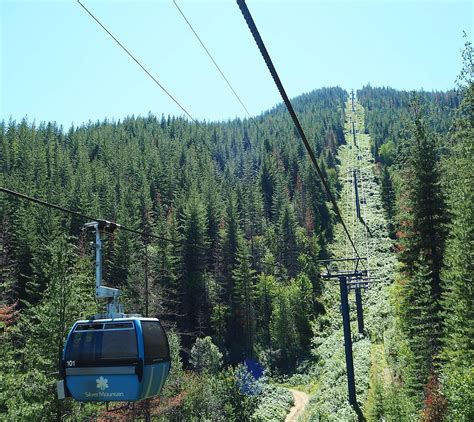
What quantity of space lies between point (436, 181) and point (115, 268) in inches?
1699

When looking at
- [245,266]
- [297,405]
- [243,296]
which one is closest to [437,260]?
[297,405]

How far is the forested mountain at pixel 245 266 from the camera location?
2488 cm

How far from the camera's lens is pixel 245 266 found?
6850cm

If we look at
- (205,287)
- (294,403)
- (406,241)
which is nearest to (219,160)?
(205,287)

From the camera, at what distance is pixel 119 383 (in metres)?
11.7

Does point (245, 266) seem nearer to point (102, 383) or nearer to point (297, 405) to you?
point (297, 405)

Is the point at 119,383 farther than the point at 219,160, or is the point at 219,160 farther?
the point at 219,160

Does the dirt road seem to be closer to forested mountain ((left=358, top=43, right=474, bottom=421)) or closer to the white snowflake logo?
forested mountain ((left=358, top=43, right=474, bottom=421))

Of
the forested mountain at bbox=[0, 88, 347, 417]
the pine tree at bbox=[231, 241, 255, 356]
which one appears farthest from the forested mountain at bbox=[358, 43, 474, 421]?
the pine tree at bbox=[231, 241, 255, 356]

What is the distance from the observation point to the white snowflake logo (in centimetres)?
1179

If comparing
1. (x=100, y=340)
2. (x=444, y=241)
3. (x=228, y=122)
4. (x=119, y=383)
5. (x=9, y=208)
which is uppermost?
(x=228, y=122)

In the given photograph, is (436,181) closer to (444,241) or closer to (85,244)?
(444,241)

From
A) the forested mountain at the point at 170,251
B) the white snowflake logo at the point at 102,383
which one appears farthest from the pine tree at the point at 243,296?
the white snowflake logo at the point at 102,383

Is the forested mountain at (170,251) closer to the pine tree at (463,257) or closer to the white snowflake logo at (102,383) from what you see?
the white snowflake logo at (102,383)
